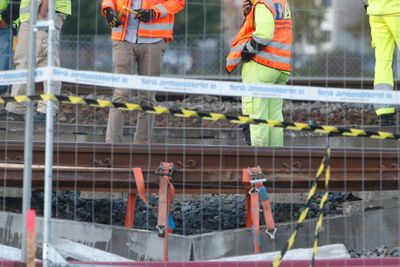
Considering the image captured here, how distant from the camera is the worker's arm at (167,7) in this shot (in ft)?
37.8

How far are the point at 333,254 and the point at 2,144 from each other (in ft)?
9.88

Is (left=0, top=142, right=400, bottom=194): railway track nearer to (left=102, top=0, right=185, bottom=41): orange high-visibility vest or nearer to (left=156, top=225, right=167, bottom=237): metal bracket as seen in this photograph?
(left=156, top=225, right=167, bottom=237): metal bracket

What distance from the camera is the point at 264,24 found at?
11.3 metres

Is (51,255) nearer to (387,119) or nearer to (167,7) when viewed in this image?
(167,7)

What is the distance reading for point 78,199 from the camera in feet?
38.5

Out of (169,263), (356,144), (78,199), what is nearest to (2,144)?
(78,199)

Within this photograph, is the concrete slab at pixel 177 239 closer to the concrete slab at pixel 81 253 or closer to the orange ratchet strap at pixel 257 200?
the orange ratchet strap at pixel 257 200

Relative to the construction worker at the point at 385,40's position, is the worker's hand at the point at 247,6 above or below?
above

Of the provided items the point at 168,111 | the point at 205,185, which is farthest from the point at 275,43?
the point at 168,111

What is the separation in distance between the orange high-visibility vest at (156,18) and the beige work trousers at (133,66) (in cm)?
9

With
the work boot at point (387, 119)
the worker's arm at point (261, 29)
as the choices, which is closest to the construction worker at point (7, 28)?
the worker's arm at point (261, 29)

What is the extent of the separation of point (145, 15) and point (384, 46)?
2231 millimetres

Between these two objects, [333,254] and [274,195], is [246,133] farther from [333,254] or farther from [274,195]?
[333,254]

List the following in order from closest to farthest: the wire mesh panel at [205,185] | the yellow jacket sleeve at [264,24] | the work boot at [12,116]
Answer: the wire mesh panel at [205,185]
the yellow jacket sleeve at [264,24]
the work boot at [12,116]
